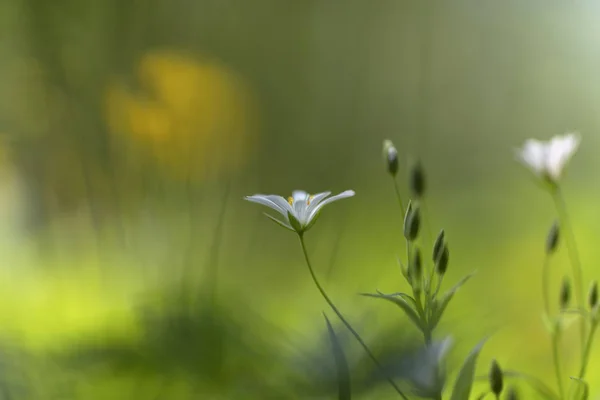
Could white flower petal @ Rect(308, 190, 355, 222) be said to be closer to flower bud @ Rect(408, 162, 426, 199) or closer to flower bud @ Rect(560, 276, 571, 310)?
flower bud @ Rect(408, 162, 426, 199)

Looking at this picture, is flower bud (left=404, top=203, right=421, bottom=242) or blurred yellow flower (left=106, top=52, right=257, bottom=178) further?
blurred yellow flower (left=106, top=52, right=257, bottom=178)

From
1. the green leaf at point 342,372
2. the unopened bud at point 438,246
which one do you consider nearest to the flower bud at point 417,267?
the unopened bud at point 438,246

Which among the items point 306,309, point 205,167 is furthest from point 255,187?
point 306,309

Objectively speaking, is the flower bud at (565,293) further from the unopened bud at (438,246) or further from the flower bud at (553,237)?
the unopened bud at (438,246)

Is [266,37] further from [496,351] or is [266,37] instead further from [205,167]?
[496,351]

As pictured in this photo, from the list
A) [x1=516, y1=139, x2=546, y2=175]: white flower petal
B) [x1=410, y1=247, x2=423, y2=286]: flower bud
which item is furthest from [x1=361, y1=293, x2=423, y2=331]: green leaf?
[x1=516, y1=139, x2=546, y2=175]: white flower petal

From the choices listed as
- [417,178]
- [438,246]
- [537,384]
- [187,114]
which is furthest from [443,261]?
[187,114]

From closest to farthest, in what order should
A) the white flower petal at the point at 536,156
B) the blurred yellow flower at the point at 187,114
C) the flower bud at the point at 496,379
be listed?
1. the flower bud at the point at 496,379
2. the white flower petal at the point at 536,156
3. the blurred yellow flower at the point at 187,114

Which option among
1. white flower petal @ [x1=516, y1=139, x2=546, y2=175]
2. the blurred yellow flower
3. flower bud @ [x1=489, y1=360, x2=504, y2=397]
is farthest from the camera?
the blurred yellow flower
